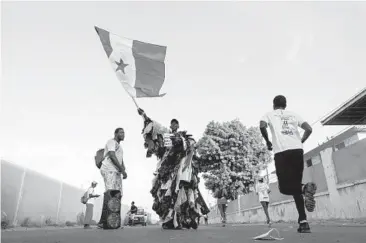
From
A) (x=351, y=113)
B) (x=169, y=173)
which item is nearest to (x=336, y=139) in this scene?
(x=351, y=113)

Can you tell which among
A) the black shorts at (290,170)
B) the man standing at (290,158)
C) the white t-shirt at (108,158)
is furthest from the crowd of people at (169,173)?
the black shorts at (290,170)

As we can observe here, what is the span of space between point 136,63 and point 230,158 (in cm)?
2094

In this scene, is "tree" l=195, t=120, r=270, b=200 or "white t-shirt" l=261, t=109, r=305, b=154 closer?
"white t-shirt" l=261, t=109, r=305, b=154

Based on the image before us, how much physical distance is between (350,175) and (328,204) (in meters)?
1.67

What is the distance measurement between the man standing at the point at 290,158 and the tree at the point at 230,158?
74.2 feet

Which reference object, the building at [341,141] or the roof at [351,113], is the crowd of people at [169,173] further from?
the building at [341,141]

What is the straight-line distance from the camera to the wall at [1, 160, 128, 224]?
11216 mm

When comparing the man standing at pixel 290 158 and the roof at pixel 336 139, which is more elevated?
the roof at pixel 336 139

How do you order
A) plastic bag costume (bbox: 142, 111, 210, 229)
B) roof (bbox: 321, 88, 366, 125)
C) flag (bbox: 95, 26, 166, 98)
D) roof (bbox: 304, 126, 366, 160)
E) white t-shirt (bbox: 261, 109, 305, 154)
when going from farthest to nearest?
roof (bbox: 304, 126, 366, 160), roof (bbox: 321, 88, 366, 125), flag (bbox: 95, 26, 166, 98), plastic bag costume (bbox: 142, 111, 210, 229), white t-shirt (bbox: 261, 109, 305, 154)

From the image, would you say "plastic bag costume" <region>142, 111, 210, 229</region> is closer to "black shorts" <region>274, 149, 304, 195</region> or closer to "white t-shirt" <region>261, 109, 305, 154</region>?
"white t-shirt" <region>261, 109, 305, 154</region>

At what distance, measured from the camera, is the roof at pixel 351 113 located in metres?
11.7

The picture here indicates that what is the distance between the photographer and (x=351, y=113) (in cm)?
1291

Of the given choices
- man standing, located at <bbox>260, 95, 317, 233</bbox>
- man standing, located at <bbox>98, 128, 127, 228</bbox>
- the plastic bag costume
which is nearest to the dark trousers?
man standing, located at <bbox>260, 95, 317, 233</bbox>

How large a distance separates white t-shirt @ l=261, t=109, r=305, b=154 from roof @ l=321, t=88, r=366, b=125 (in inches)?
323
